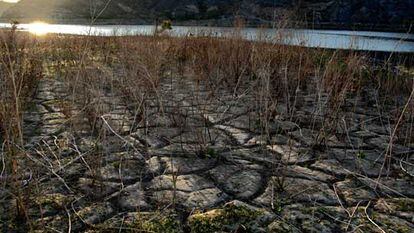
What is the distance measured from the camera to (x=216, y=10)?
81.4m

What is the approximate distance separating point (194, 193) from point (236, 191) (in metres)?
0.23

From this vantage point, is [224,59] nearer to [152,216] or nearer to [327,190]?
[327,190]

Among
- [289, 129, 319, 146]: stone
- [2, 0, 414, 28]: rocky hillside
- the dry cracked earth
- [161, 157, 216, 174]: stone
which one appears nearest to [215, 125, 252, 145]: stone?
the dry cracked earth

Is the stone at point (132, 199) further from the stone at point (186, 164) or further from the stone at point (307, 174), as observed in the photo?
the stone at point (307, 174)

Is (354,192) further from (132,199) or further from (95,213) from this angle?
(95,213)

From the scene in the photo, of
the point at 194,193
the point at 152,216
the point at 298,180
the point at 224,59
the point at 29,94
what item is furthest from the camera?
the point at 224,59

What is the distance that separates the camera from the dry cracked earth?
6.23ft

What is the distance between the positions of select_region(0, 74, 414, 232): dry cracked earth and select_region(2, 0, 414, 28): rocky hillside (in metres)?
55.7

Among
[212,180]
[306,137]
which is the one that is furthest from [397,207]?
[306,137]

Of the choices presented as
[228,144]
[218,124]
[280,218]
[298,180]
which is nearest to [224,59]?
[218,124]

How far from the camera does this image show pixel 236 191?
224cm

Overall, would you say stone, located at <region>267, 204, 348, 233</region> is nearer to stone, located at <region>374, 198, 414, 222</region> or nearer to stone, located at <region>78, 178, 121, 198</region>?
stone, located at <region>374, 198, 414, 222</region>

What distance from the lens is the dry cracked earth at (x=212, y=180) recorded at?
1.90 metres

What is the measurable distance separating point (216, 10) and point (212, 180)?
81917 millimetres
